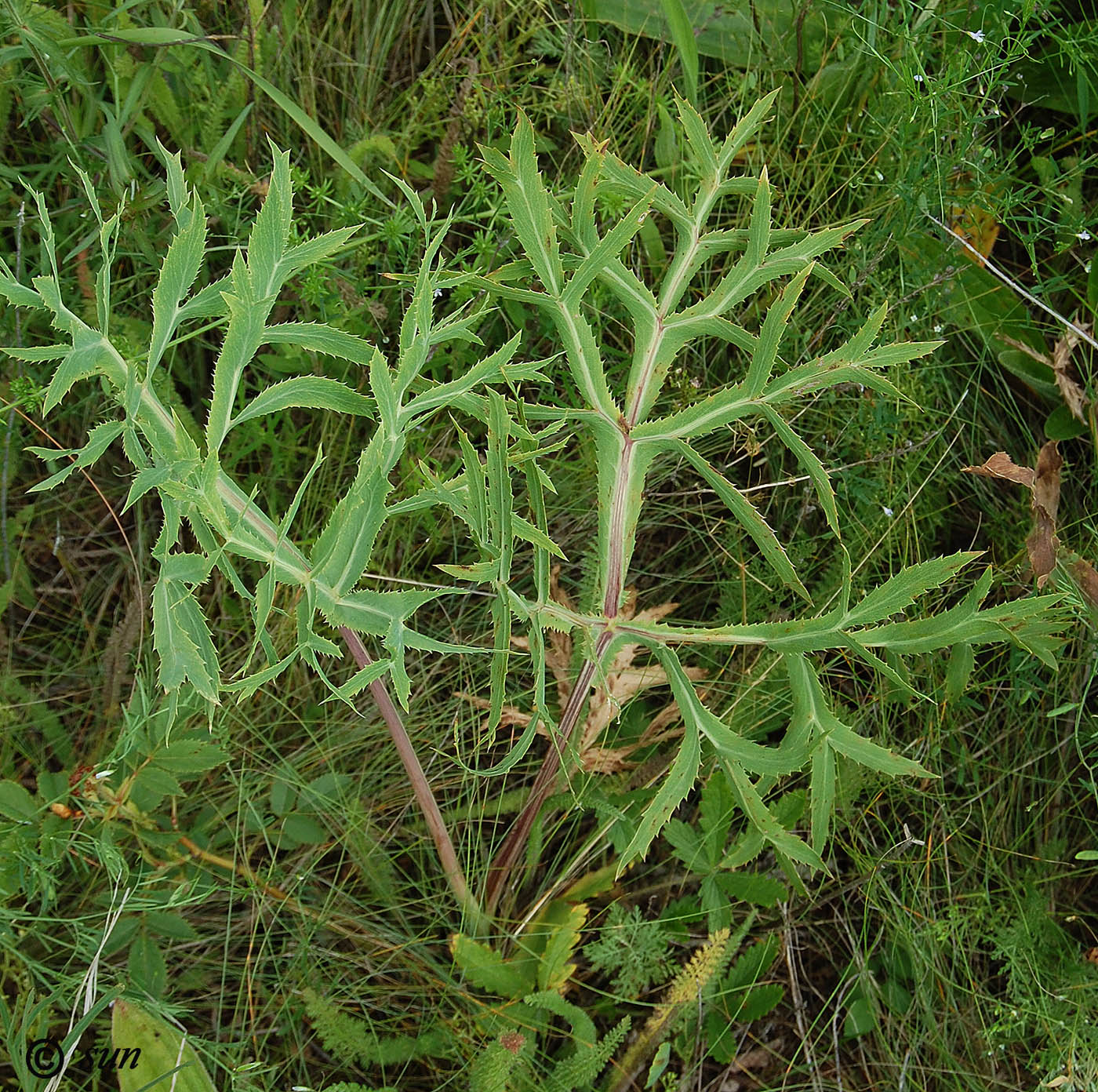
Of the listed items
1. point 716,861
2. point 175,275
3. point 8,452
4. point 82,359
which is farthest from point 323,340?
point 716,861

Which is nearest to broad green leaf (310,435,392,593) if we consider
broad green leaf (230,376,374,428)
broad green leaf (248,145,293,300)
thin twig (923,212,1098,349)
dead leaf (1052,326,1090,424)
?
broad green leaf (230,376,374,428)

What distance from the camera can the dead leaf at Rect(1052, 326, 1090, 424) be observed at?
2365mm

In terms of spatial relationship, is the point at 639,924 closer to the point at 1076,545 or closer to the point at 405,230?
the point at 1076,545

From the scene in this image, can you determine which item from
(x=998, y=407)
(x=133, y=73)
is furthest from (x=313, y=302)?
(x=998, y=407)

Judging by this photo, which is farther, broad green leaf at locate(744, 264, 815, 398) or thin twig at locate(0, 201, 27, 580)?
thin twig at locate(0, 201, 27, 580)

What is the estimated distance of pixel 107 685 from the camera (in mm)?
2318

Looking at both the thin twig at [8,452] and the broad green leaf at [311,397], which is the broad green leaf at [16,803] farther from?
the broad green leaf at [311,397]

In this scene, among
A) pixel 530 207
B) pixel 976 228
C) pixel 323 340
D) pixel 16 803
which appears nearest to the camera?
pixel 323 340

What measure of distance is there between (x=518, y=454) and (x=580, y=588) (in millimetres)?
694

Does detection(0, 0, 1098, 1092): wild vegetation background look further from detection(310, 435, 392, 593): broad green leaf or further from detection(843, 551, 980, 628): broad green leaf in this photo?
detection(310, 435, 392, 593): broad green leaf

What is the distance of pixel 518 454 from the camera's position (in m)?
1.64

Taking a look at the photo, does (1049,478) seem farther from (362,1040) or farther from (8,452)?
(8,452)

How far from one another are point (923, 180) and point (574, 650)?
1206 millimetres

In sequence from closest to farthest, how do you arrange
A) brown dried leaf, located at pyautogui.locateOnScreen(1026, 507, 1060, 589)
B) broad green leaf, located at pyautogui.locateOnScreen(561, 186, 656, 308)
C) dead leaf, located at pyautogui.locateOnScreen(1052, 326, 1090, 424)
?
broad green leaf, located at pyautogui.locateOnScreen(561, 186, 656, 308) → brown dried leaf, located at pyautogui.locateOnScreen(1026, 507, 1060, 589) → dead leaf, located at pyautogui.locateOnScreen(1052, 326, 1090, 424)
